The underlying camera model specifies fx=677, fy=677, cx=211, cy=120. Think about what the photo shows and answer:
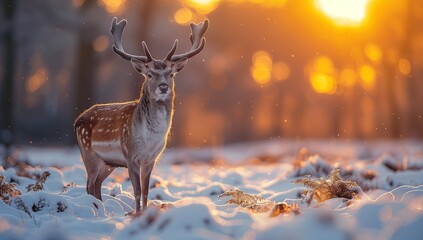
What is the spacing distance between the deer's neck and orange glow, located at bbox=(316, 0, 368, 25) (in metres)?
26.6

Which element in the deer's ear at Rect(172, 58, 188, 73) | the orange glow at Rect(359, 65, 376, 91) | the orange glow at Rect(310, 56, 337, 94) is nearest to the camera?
the deer's ear at Rect(172, 58, 188, 73)

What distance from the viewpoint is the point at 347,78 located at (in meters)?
45.8

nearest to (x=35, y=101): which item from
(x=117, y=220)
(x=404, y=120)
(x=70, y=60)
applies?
(x=70, y=60)

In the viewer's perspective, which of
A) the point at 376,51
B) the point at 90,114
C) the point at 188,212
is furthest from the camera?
the point at 376,51

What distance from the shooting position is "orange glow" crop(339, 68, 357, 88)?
44.2m

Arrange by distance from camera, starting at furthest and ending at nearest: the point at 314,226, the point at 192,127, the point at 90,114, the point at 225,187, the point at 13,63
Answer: the point at 192,127
the point at 13,63
the point at 225,187
the point at 90,114
the point at 314,226

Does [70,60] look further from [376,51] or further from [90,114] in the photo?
[90,114]

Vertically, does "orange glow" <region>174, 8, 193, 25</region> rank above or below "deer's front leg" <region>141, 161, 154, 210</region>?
above

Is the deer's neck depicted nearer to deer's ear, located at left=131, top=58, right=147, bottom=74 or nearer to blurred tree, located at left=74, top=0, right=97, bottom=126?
deer's ear, located at left=131, top=58, right=147, bottom=74

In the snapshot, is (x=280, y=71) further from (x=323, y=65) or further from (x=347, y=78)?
(x=347, y=78)

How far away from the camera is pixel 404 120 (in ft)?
143

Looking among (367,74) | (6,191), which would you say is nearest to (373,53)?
(367,74)

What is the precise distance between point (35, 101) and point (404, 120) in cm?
2342

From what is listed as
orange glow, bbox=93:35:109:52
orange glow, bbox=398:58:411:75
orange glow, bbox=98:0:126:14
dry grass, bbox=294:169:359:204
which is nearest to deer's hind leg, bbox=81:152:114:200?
dry grass, bbox=294:169:359:204
